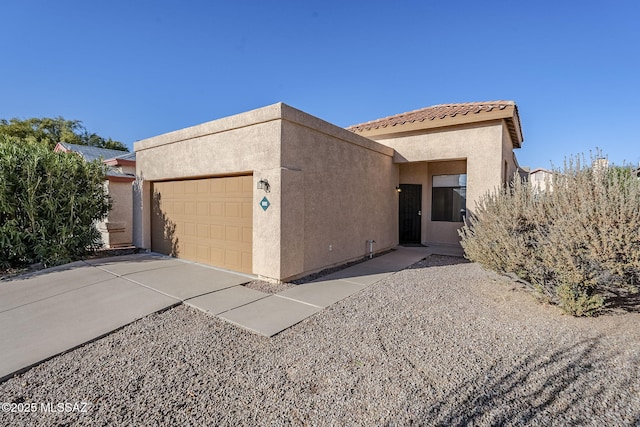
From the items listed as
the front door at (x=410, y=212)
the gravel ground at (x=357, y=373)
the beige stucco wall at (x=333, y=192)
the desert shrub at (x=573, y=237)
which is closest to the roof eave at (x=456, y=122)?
the beige stucco wall at (x=333, y=192)

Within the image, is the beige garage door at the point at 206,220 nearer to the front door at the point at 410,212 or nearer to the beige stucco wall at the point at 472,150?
the beige stucco wall at the point at 472,150

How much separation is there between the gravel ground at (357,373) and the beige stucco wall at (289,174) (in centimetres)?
228

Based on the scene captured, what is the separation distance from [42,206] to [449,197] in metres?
13.5

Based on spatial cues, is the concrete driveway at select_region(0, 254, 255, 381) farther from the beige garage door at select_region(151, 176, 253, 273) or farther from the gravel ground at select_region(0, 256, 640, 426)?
the beige garage door at select_region(151, 176, 253, 273)

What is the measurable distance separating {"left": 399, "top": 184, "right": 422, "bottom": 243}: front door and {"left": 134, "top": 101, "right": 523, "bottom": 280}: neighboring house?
4 centimetres

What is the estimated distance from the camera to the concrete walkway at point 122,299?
13.0 feet

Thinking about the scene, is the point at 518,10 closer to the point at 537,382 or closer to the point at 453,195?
the point at 453,195

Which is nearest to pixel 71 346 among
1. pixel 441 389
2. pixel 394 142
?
pixel 441 389

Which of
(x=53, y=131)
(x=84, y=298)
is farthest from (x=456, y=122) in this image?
(x=53, y=131)

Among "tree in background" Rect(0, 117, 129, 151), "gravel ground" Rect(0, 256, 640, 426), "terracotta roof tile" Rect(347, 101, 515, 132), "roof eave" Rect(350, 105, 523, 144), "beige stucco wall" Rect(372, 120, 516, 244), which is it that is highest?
"tree in background" Rect(0, 117, 129, 151)

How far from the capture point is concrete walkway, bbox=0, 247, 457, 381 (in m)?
3.96

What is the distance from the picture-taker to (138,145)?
994 cm

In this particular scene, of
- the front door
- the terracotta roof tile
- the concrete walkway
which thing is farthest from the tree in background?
the front door

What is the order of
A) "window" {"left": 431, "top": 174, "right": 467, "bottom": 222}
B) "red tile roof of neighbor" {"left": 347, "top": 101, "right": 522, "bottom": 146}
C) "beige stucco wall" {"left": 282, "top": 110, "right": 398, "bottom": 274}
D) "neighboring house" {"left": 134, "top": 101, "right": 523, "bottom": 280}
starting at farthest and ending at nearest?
"window" {"left": 431, "top": 174, "right": 467, "bottom": 222} → "red tile roof of neighbor" {"left": 347, "top": 101, "right": 522, "bottom": 146} → "beige stucco wall" {"left": 282, "top": 110, "right": 398, "bottom": 274} → "neighboring house" {"left": 134, "top": 101, "right": 523, "bottom": 280}
